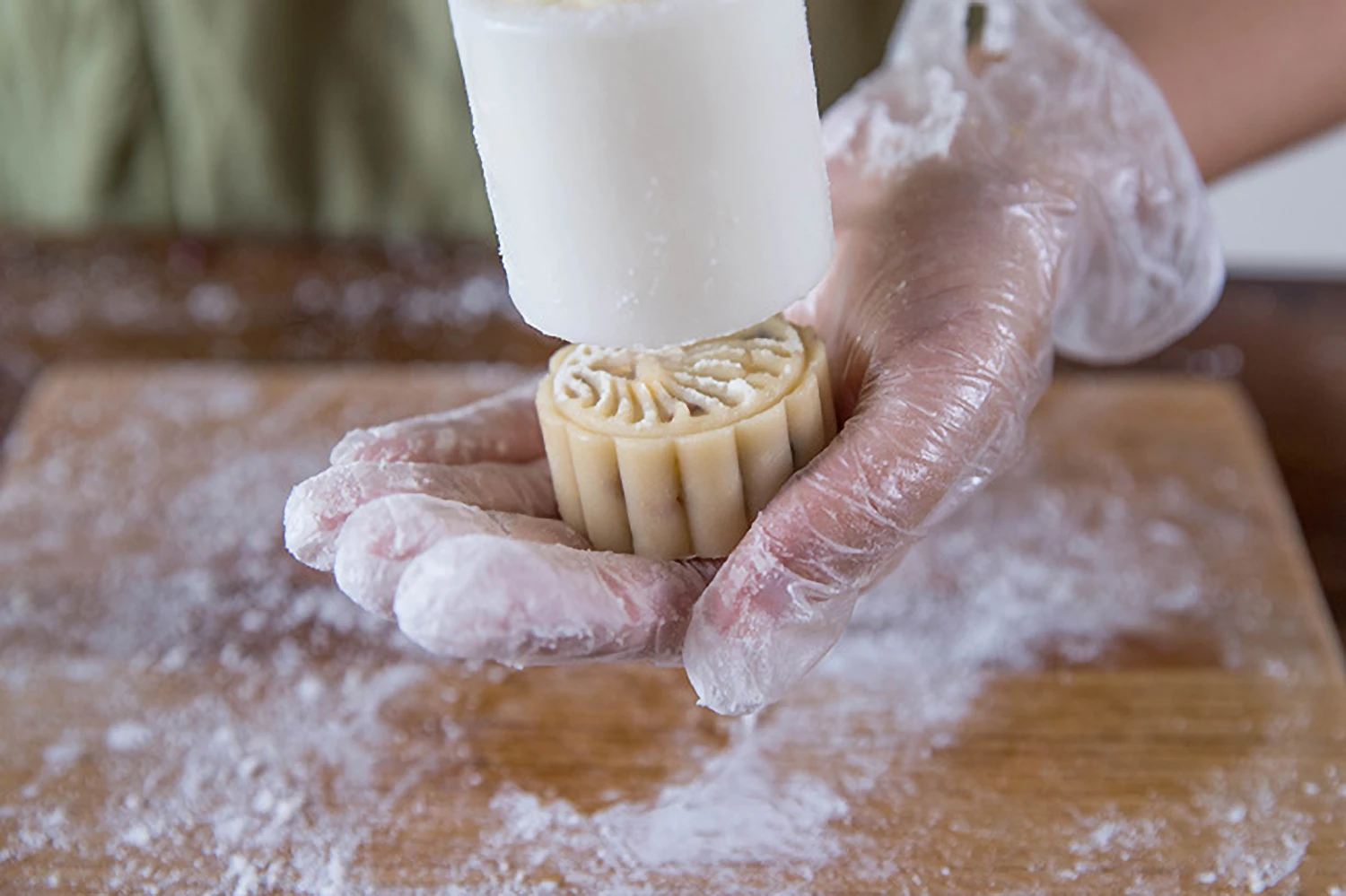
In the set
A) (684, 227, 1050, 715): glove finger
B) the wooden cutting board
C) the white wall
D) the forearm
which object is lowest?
the white wall

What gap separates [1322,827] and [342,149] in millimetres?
1710

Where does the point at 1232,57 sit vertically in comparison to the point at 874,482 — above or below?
above

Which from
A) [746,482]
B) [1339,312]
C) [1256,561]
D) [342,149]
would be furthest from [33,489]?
[1339,312]

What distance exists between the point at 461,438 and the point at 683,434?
28cm

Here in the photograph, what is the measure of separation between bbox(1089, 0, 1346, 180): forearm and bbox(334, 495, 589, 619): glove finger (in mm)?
948

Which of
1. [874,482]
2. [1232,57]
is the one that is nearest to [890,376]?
[874,482]

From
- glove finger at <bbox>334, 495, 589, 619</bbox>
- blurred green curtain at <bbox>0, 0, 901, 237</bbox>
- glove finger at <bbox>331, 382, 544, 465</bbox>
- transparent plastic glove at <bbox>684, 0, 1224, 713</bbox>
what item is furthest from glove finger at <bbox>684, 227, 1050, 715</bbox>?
blurred green curtain at <bbox>0, 0, 901, 237</bbox>

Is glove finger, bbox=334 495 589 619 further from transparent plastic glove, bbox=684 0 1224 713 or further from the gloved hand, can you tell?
transparent plastic glove, bbox=684 0 1224 713

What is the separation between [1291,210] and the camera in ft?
9.16

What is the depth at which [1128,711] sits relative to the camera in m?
1.45

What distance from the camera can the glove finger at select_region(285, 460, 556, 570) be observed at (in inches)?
44.3

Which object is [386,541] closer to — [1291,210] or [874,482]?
[874,482]

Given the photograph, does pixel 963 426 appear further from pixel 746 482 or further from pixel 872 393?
pixel 746 482

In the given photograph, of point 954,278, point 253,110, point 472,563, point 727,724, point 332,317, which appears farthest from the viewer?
point 253,110
